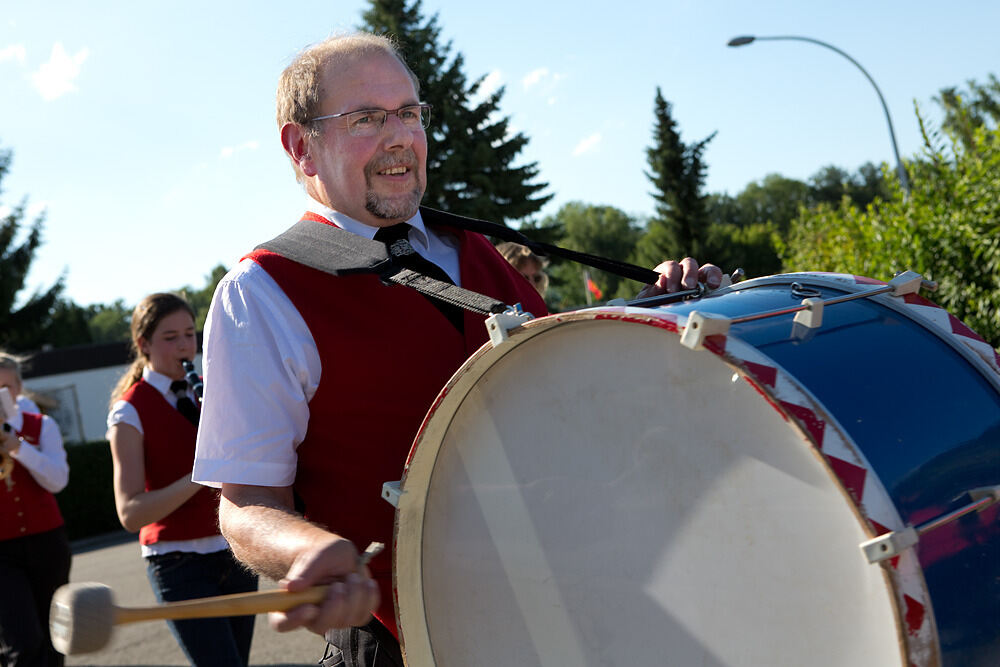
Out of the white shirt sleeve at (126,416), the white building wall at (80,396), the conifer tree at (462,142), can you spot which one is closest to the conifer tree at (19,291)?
the white building wall at (80,396)

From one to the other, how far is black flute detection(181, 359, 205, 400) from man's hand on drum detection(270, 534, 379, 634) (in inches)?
99.8

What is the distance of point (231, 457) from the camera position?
1.69 metres

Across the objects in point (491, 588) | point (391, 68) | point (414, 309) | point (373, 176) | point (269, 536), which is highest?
point (391, 68)

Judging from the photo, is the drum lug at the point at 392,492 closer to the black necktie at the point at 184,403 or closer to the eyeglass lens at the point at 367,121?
the eyeglass lens at the point at 367,121

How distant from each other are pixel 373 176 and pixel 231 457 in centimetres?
65

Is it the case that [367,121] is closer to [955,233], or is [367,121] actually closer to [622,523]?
[622,523]

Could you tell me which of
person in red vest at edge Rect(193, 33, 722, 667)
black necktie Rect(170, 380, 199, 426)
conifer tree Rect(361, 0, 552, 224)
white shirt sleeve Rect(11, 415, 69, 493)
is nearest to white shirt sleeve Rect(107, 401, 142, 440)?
black necktie Rect(170, 380, 199, 426)

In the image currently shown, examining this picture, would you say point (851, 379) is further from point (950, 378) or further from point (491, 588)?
point (491, 588)

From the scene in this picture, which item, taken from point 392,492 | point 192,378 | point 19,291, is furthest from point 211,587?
point 19,291

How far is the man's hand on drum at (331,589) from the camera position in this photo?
4.12 feet

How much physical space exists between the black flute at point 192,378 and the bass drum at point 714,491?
2.25 metres

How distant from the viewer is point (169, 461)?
3543mm

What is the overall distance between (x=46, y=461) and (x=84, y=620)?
13.5 feet

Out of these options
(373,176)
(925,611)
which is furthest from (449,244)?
(925,611)
